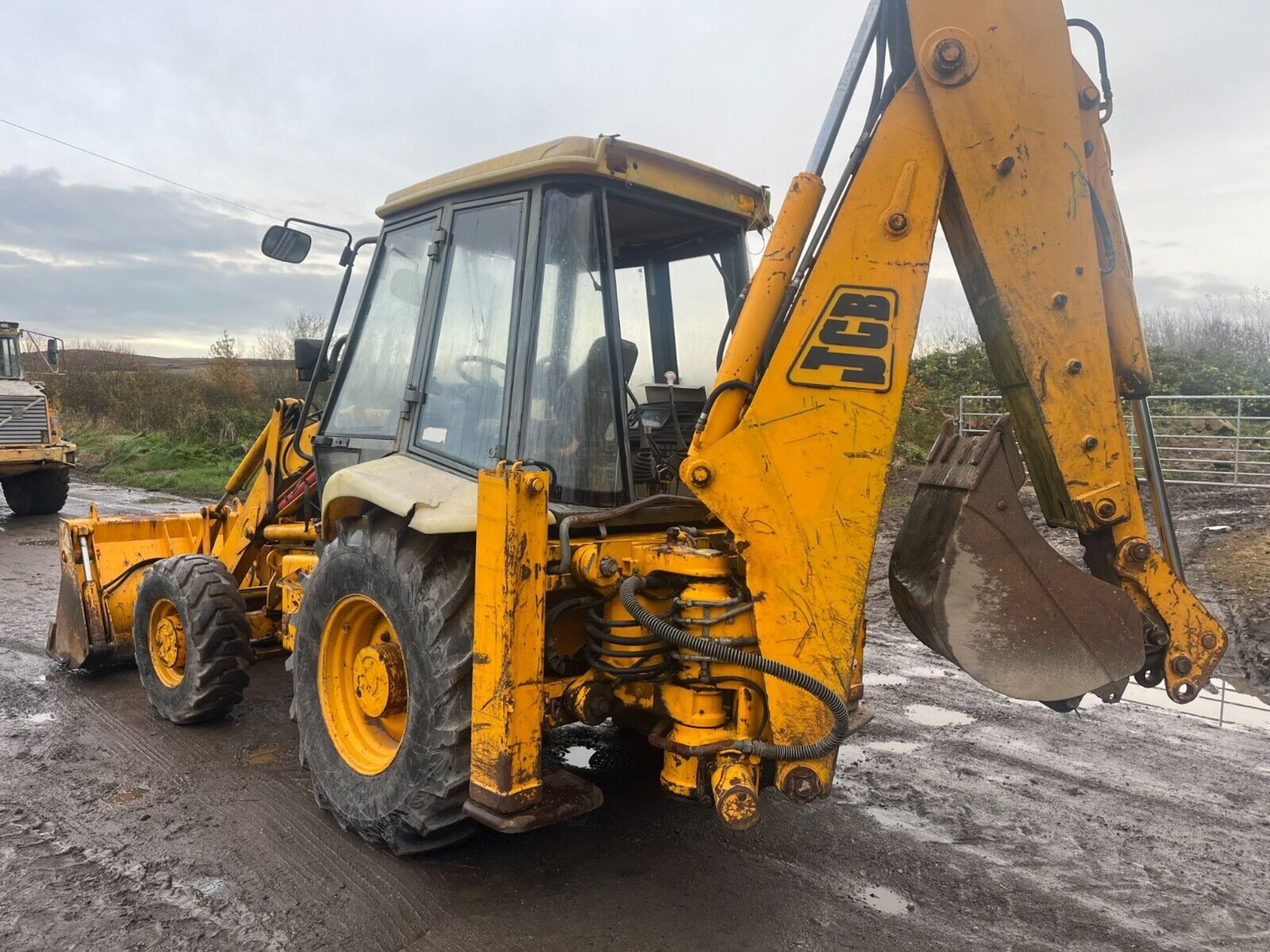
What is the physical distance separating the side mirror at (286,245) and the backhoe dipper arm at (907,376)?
7.77 ft

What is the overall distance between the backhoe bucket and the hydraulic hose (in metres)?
3.86

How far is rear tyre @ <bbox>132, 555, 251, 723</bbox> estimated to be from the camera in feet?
14.1

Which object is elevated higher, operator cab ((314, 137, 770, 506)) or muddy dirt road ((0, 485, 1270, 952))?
operator cab ((314, 137, 770, 506))

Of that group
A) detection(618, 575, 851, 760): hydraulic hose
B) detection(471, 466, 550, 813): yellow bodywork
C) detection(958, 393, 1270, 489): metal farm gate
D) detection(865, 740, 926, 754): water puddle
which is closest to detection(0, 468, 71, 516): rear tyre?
detection(958, 393, 1270, 489): metal farm gate

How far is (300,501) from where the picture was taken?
476 centimetres

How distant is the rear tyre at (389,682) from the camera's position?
278 cm

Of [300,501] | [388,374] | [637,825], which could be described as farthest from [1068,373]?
[300,501]

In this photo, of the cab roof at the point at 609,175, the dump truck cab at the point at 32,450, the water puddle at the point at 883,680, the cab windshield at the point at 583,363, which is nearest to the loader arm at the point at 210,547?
the cab roof at the point at 609,175

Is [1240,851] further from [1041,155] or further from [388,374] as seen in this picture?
[388,374]

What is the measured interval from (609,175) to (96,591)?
393cm

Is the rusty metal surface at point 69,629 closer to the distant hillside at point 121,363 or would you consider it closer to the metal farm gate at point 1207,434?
the metal farm gate at point 1207,434

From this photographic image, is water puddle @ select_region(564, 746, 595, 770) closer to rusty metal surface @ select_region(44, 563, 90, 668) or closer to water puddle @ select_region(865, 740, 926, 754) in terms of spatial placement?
water puddle @ select_region(865, 740, 926, 754)

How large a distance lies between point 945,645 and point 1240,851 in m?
1.56

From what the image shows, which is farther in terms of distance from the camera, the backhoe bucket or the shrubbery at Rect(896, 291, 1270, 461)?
the shrubbery at Rect(896, 291, 1270, 461)
